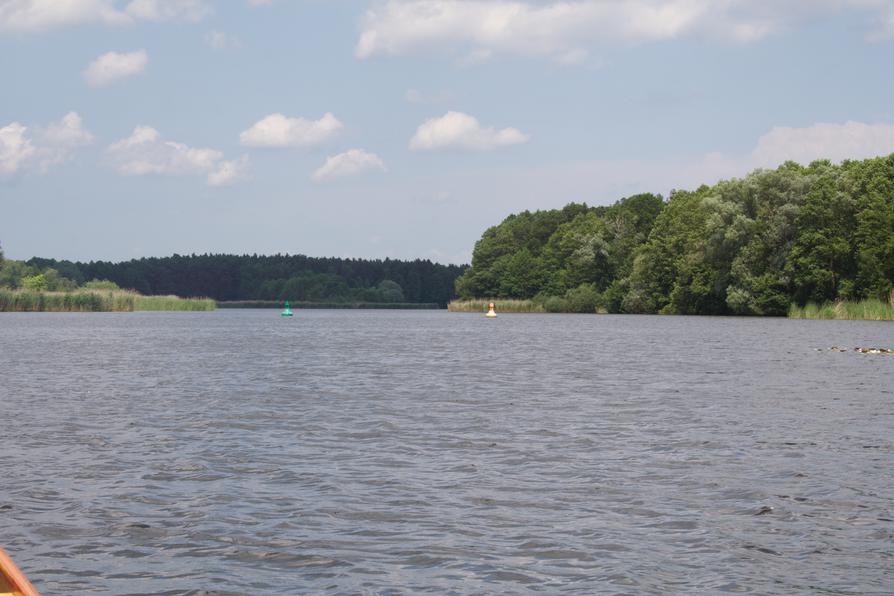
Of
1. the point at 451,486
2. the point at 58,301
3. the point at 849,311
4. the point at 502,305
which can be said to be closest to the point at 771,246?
the point at 849,311

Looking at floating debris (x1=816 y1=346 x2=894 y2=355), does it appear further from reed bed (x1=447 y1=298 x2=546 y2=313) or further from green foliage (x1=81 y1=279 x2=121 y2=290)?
reed bed (x1=447 y1=298 x2=546 y2=313)

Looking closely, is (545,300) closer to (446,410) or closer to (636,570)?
(446,410)

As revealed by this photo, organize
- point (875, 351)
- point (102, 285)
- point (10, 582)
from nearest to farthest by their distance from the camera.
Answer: point (10, 582) → point (875, 351) → point (102, 285)

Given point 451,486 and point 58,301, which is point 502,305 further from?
point 451,486

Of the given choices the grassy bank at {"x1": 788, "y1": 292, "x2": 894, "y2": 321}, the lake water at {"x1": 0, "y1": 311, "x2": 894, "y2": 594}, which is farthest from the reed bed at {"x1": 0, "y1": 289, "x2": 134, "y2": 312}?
the lake water at {"x1": 0, "y1": 311, "x2": 894, "y2": 594}

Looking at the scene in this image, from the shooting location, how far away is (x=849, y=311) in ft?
327

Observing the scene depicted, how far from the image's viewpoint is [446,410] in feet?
81.7

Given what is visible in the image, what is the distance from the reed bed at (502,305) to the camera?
170m

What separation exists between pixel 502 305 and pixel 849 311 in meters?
78.8

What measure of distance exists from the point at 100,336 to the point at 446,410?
51.1 meters

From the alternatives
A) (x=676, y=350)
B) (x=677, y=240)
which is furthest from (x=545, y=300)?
(x=676, y=350)

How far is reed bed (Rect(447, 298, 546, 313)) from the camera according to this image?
559ft

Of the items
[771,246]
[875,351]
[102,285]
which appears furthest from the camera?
[102,285]

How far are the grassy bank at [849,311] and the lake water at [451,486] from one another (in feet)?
218
